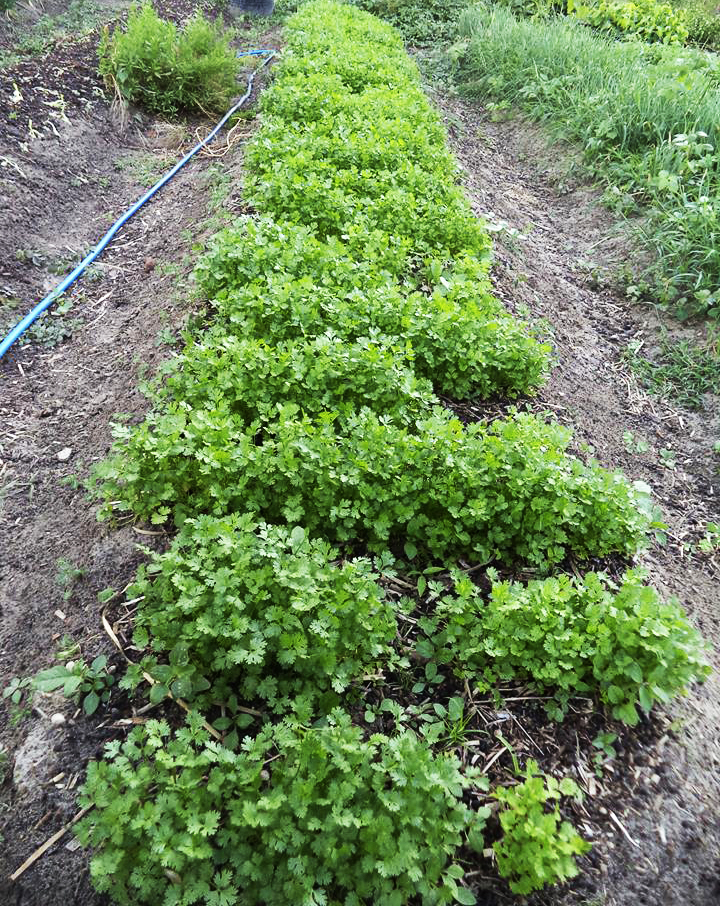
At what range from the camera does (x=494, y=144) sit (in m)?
8.01

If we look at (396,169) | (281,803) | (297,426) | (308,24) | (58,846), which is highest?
(308,24)

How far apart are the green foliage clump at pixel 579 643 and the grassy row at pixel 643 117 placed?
11.8 ft

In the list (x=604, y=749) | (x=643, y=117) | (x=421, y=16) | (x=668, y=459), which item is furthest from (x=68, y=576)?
(x=421, y=16)

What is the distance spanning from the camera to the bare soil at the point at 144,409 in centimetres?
212

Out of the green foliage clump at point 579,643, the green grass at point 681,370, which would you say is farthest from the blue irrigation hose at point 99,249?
the green grass at point 681,370

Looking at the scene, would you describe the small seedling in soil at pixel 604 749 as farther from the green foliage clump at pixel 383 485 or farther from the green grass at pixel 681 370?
the green grass at pixel 681 370

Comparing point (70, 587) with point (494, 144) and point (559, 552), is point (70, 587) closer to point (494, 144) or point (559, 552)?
point (559, 552)

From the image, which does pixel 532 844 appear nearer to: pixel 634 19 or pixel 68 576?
pixel 68 576

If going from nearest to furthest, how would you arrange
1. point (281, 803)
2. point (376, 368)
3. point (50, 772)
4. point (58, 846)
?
point (281, 803)
point (58, 846)
point (50, 772)
point (376, 368)

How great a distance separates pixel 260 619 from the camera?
7.19ft

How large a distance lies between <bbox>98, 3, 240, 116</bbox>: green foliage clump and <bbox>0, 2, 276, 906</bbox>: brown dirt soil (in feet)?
0.94

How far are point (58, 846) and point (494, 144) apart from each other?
8288 mm

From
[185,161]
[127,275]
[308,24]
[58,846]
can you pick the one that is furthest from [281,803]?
[308,24]

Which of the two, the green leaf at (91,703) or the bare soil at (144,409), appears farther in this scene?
the green leaf at (91,703)
